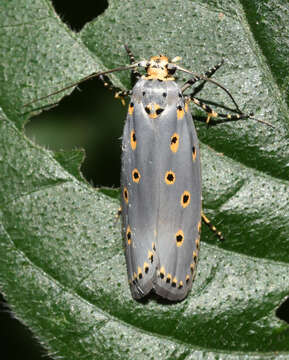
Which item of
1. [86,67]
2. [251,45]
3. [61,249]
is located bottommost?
[61,249]

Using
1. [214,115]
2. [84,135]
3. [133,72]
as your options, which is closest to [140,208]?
[214,115]

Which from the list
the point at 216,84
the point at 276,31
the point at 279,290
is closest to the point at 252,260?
the point at 279,290

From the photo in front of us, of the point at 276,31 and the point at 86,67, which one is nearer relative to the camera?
the point at 276,31

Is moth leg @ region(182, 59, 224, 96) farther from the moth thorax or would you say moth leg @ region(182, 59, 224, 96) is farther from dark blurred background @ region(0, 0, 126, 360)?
dark blurred background @ region(0, 0, 126, 360)

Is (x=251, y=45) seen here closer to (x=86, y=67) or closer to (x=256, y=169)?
(x=256, y=169)

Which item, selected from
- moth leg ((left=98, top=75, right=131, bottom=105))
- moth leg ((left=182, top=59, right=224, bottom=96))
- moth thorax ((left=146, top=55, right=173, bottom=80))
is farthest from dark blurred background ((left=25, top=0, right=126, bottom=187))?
moth leg ((left=182, top=59, right=224, bottom=96))

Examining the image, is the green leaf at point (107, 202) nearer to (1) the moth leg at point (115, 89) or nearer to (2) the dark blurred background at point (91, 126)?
(1) the moth leg at point (115, 89)
